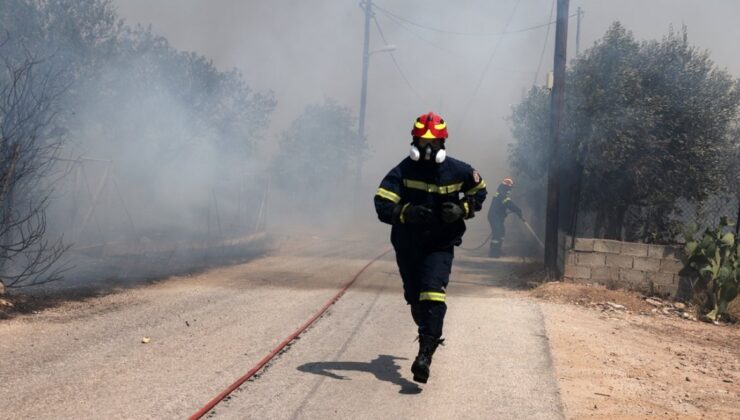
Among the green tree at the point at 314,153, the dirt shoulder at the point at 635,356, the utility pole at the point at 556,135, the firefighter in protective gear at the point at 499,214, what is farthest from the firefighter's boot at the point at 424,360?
the green tree at the point at 314,153

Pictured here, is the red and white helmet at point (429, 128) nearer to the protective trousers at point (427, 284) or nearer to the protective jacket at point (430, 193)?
the protective jacket at point (430, 193)

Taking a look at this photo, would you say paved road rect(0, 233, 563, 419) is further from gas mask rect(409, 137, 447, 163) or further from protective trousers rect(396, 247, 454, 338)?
gas mask rect(409, 137, 447, 163)

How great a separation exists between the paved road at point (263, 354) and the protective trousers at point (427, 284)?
0.45m

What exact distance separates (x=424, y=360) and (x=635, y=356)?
8.95 feet

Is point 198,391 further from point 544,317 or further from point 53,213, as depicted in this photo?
point 53,213

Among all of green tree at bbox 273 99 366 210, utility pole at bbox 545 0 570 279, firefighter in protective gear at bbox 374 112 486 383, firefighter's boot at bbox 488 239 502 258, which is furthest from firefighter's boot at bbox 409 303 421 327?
green tree at bbox 273 99 366 210

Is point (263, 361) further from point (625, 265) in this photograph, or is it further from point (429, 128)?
point (625, 265)

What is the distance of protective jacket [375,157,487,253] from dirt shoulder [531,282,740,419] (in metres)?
1.39

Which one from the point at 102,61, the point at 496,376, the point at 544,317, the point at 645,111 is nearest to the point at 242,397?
the point at 496,376

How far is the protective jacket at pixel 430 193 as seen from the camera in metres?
4.98

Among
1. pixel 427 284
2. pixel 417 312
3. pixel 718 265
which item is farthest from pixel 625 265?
pixel 427 284

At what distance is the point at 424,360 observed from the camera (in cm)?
472

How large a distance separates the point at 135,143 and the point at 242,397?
1386 cm

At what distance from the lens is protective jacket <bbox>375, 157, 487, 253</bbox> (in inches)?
196
